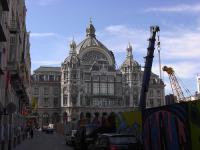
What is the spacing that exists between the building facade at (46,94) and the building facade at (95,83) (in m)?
8.31

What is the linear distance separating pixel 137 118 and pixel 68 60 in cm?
12227

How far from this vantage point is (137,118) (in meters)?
26.0

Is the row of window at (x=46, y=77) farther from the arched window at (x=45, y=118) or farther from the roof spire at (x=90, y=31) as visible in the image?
the roof spire at (x=90, y=31)

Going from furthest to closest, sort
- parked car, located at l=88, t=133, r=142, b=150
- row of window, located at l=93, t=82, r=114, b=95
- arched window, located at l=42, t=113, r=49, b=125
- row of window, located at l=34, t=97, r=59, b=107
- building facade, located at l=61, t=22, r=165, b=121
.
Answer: row of window, located at l=34, t=97, r=59, b=107, arched window, located at l=42, t=113, r=49, b=125, row of window, located at l=93, t=82, r=114, b=95, building facade, located at l=61, t=22, r=165, b=121, parked car, located at l=88, t=133, r=142, b=150

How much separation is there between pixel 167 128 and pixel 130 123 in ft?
30.5

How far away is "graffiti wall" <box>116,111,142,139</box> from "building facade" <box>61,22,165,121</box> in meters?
107

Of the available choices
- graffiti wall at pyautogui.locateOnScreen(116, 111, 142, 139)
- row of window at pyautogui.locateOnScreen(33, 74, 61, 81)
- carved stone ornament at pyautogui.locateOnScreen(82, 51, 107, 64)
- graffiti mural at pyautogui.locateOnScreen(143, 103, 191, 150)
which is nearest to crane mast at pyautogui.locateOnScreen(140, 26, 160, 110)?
graffiti wall at pyautogui.locateOnScreen(116, 111, 142, 139)

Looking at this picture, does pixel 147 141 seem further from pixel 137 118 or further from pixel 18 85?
pixel 18 85

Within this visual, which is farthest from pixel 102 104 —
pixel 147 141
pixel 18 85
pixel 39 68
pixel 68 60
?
pixel 147 141

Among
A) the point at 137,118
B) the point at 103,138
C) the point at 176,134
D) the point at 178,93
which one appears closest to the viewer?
the point at 176,134

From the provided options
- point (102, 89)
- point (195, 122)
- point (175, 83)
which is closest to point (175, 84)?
point (175, 83)

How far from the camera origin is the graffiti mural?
54.8 ft

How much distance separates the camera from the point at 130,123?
92.4ft

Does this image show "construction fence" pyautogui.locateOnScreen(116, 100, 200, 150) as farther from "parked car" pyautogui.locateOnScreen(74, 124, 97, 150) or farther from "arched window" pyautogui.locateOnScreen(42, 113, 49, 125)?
"arched window" pyautogui.locateOnScreen(42, 113, 49, 125)
